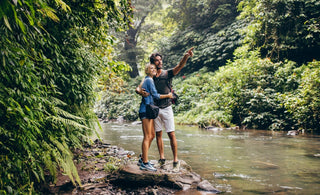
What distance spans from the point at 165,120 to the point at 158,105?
30cm

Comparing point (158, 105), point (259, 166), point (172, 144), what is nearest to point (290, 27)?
point (259, 166)

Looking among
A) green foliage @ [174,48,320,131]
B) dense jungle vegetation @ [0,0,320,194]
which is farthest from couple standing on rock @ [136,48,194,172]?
green foliage @ [174,48,320,131]

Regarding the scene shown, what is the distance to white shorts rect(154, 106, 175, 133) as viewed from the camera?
428cm

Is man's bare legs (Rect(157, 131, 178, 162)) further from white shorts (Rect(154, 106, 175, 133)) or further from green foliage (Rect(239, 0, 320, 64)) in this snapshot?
green foliage (Rect(239, 0, 320, 64))

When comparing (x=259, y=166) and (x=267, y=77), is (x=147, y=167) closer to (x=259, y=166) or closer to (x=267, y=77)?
(x=259, y=166)

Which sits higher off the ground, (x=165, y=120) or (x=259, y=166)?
(x=165, y=120)

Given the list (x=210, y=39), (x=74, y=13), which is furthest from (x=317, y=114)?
(x=210, y=39)

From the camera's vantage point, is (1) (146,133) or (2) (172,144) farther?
(2) (172,144)

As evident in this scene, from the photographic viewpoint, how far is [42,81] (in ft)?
11.3

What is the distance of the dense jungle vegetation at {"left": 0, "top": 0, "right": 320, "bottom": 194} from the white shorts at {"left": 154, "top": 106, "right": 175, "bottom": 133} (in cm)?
131

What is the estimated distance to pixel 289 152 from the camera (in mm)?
6320

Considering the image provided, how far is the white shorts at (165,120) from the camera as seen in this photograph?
4.28 metres

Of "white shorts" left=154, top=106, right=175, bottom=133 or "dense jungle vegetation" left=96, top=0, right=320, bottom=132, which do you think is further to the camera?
"dense jungle vegetation" left=96, top=0, right=320, bottom=132

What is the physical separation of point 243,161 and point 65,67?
14.3 ft
